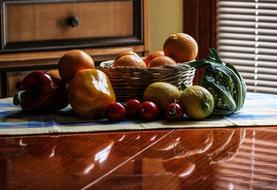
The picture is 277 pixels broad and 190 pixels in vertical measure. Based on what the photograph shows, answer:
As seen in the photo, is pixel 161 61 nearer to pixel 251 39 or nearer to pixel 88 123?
pixel 88 123

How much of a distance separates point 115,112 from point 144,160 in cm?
39

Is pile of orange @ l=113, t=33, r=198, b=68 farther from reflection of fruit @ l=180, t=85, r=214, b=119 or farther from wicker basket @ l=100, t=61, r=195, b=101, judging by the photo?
reflection of fruit @ l=180, t=85, r=214, b=119

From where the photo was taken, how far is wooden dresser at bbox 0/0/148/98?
3014mm

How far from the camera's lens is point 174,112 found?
1974mm

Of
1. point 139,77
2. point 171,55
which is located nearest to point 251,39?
point 171,55

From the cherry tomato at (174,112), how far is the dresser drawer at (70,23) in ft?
3.98

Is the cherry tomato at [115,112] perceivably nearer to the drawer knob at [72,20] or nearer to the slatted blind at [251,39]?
the drawer knob at [72,20]

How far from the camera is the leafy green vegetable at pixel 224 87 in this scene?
6.64ft

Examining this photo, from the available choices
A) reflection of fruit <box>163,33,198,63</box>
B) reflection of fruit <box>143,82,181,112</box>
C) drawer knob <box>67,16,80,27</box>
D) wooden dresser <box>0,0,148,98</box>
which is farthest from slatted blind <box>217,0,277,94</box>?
reflection of fruit <box>143,82,181,112</box>

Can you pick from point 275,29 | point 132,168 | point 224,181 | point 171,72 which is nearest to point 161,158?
point 132,168

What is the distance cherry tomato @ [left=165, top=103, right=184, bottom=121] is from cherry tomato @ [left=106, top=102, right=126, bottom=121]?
4.7 inches

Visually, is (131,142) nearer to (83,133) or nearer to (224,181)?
(83,133)

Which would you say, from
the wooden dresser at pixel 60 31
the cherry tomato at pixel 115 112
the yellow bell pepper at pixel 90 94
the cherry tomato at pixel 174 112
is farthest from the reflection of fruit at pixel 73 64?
the wooden dresser at pixel 60 31

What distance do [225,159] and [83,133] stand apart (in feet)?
1.40
